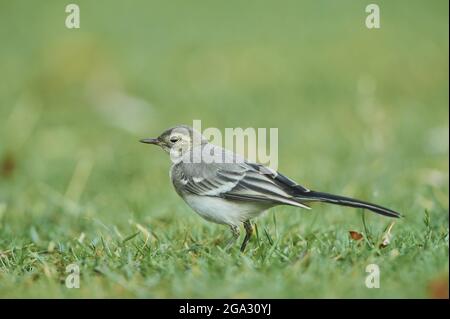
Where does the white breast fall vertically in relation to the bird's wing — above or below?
below

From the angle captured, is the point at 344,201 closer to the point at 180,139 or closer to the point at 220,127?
the point at 180,139

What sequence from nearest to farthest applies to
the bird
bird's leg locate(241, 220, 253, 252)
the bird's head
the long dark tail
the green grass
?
the green grass < the long dark tail < the bird < bird's leg locate(241, 220, 253, 252) < the bird's head

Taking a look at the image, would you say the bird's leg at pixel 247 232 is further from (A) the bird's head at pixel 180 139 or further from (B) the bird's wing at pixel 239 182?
(A) the bird's head at pixel 180 139

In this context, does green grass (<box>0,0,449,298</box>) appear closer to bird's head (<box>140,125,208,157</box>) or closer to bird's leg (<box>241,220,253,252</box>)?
bird's leg (<box>241,220,253,252</box>)

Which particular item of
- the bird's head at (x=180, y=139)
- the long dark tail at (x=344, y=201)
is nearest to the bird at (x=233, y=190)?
the long dark tail at (x=344, y=201)

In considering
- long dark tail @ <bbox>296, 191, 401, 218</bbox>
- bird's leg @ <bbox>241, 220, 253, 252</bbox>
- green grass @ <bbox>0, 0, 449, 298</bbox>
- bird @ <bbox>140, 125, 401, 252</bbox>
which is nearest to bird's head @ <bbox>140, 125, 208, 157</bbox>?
bird @ <bbox>140, 125, 401, 252</bbox>
